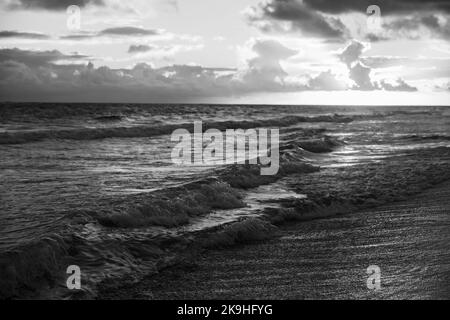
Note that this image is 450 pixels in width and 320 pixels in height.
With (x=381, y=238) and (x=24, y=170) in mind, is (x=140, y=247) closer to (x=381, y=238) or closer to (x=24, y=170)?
(x=381, y=238)

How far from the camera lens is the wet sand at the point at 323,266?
5559 millimetres

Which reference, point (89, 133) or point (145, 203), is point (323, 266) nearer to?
point (145, 203)

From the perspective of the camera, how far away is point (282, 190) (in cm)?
1210

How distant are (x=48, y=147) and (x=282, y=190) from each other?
13.5 meters

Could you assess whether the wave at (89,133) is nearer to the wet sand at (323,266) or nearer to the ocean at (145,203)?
the ocean at (145,203)

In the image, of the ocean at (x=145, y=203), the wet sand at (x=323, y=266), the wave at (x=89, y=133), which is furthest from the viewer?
the wave at (x=89, y=133)

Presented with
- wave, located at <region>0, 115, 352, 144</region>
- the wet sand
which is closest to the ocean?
the wet sand

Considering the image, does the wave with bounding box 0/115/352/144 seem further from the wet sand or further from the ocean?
the wet sand

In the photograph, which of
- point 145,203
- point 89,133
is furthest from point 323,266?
point 89,133

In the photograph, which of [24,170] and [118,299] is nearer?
[118,299]

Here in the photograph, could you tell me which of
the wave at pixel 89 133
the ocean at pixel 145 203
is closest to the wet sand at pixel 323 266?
the ocean at pixel 145 203

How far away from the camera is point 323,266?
255 inches

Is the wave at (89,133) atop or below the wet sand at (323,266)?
atop
